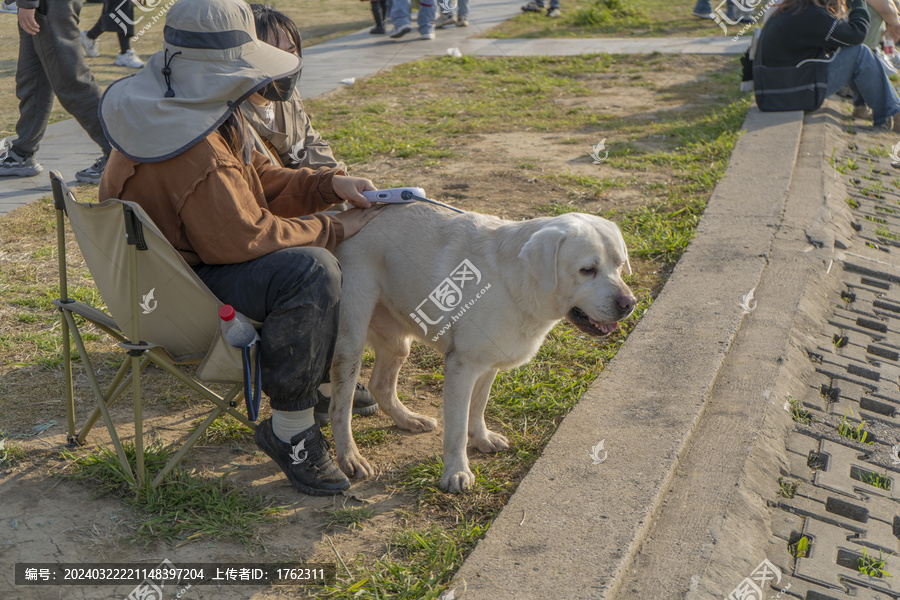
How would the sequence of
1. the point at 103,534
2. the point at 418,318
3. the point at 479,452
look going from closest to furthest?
the point at 103,534 → the point at 418,318 → the point at 479,452

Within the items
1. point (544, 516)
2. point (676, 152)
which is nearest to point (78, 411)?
point (544, 516)

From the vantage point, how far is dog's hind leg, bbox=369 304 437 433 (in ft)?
11.2

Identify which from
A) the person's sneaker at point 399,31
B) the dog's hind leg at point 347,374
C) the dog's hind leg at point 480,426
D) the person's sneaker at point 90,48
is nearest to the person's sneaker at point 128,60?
the person's sneaker at point 90,48

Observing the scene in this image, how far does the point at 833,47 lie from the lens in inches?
337

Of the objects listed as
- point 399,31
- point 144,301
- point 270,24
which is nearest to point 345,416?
point 144,301

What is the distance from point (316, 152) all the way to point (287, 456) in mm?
1915

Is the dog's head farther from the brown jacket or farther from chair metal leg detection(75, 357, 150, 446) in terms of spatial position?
chair metal leg detection(75, 357, 150, 446)

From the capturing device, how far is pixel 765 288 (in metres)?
4.82

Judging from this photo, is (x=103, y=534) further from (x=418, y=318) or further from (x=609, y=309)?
(x=609, y=309)

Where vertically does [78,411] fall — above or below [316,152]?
below

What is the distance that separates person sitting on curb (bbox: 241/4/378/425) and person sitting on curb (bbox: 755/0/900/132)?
626cm

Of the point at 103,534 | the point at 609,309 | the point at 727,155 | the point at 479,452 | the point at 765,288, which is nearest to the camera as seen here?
the point at 103,534

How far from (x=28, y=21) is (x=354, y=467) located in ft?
15.8

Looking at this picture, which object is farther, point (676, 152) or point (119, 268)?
point (676, 152)
